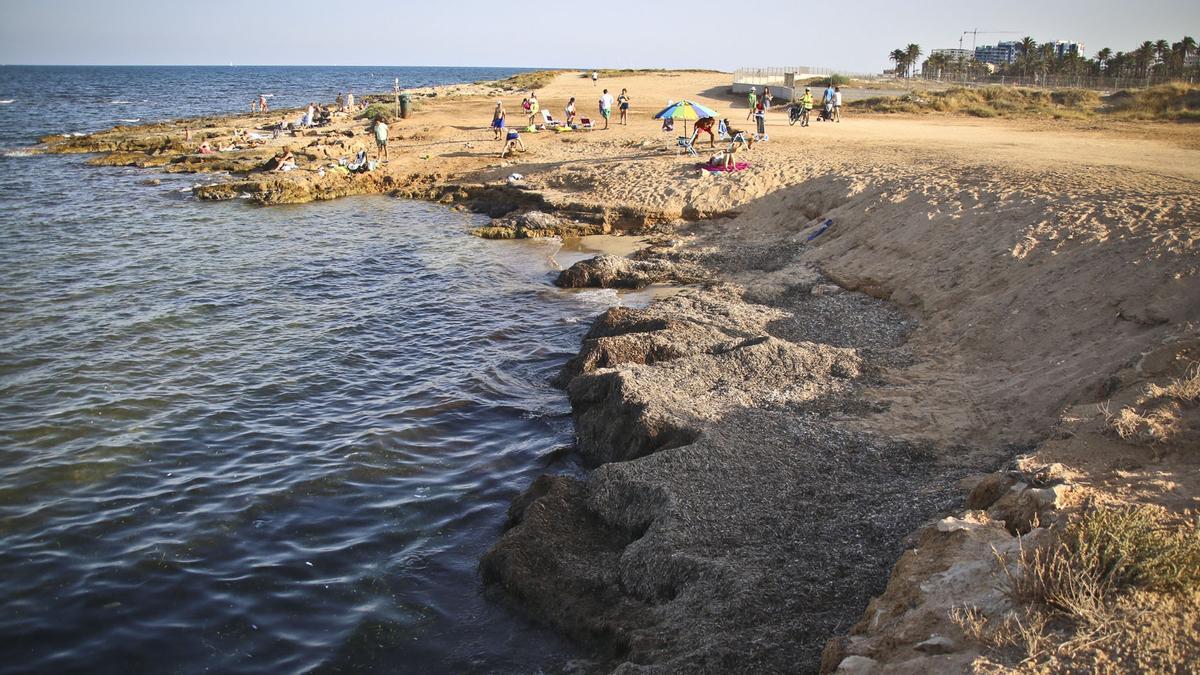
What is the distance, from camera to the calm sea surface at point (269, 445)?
6.90 metres

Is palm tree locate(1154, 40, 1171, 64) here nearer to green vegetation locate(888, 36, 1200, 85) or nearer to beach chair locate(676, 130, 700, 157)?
green vegetation locate(888, 36, 1200, 85)

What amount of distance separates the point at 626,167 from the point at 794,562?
1951cm

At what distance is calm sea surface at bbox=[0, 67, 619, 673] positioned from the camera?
6902mm

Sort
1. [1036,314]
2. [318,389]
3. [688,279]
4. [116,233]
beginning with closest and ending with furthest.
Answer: [1036,314] < [318,389] < [688,279] < [116,233]

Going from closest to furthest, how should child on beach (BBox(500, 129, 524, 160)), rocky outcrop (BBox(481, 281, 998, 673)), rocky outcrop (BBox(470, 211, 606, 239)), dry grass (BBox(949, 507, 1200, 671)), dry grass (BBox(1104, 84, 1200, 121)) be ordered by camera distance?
1. dry grass (BBox(949, 507, 1200, 671))
2. rocky outcrop (BBox(481, 281, 998, 673))
3. rocky outcrop (BBox(470, 211, 606, 239))
4. dry grass (BBox(1104, 84, 1200, 121))
5. child on beach (BBox(500, 129, 524, 160))

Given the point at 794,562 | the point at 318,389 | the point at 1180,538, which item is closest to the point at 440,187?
the point at 318,389

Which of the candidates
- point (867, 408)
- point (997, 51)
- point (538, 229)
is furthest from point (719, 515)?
point (997, 51)

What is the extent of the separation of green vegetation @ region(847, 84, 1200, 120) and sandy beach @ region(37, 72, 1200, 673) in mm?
12105

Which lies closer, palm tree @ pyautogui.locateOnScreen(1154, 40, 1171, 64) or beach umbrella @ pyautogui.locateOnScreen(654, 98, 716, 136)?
beach umbrella @ pyautogui.locateOnScreen(654, 98, 716, 136)

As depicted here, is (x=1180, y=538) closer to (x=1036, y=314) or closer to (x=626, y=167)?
(x=1036, y=314)

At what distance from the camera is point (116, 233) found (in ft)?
71.3

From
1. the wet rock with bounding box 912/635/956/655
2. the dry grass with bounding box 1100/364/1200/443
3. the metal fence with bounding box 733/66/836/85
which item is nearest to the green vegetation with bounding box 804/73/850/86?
the metal fence with bounding box 733/66/836/85

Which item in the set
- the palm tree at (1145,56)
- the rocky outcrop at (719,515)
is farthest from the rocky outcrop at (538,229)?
the palm tree at (1145,56)

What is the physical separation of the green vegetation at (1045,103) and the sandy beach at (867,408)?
A: 39.7ft
